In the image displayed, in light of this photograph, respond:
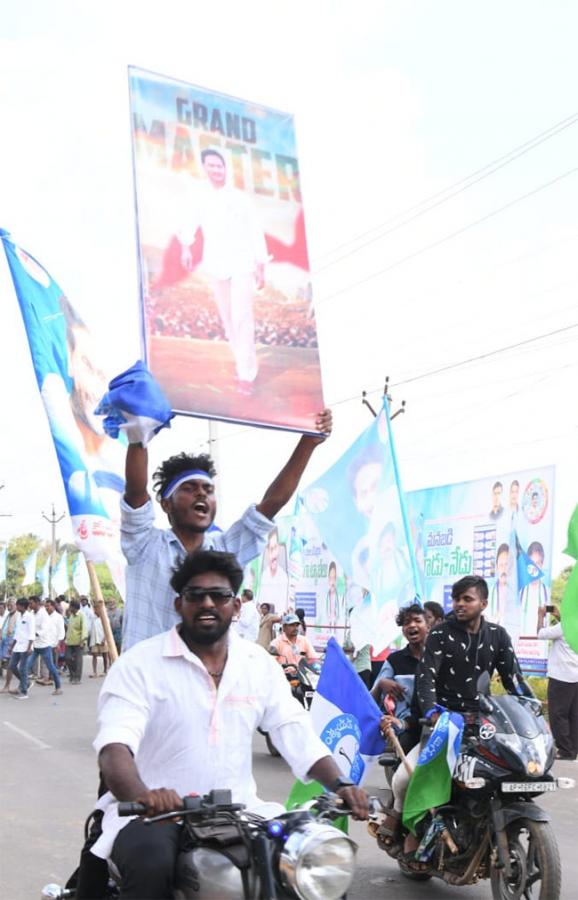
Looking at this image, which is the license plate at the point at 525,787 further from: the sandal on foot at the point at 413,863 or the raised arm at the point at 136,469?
the raised arm at the point at 136,469

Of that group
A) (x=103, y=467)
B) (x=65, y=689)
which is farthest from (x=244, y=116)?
(x=65, y=689)

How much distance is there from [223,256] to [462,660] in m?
2.64

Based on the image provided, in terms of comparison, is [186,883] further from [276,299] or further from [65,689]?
[65,689]

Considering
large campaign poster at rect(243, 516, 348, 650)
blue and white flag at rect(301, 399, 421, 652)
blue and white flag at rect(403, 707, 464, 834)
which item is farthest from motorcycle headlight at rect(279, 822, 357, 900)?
large campaign poster at rect(243, 516, 348, 650)

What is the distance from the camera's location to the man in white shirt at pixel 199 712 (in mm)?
3033

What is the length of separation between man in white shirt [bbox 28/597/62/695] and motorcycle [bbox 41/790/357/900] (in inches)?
655

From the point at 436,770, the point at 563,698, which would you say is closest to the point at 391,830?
the point at 436,770

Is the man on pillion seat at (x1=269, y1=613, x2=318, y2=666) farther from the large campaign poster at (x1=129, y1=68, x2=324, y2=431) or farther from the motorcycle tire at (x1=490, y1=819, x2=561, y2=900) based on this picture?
the motorcycle tire at (x1=490, y1=819, x2=561, y2=900)

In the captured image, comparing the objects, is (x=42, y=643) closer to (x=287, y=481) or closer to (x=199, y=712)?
(x=287, y=481)

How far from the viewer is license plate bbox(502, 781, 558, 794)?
5.36m

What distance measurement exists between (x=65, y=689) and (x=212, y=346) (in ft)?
51.7

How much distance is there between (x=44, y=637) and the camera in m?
19.3

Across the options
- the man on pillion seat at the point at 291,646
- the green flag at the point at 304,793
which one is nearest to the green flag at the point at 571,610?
the green flag at the point at 304,793

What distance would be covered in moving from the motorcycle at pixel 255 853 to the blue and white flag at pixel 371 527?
29.1ft
